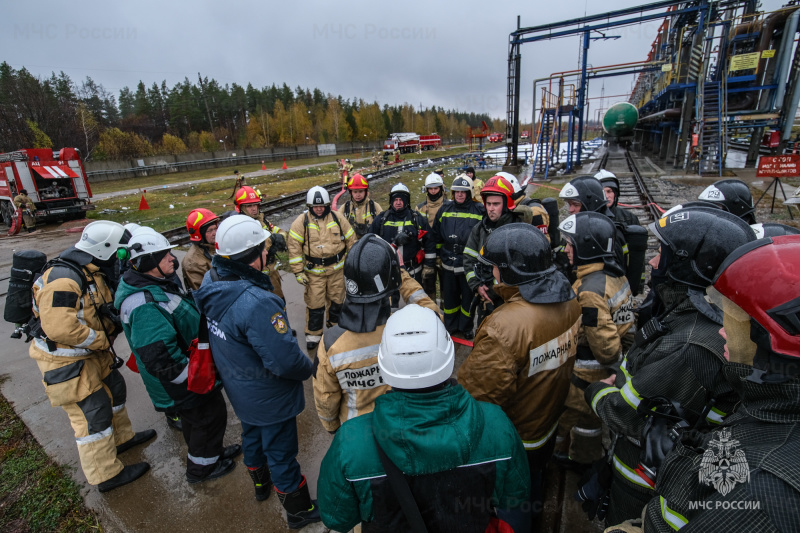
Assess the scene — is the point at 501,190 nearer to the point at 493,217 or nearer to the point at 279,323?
the point at 493,217

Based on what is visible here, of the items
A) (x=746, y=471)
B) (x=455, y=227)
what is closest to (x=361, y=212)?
(x=455, y=227)

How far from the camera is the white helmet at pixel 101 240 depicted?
9.73 feet

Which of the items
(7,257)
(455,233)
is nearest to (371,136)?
(7,257)

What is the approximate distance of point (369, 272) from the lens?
6.84ft

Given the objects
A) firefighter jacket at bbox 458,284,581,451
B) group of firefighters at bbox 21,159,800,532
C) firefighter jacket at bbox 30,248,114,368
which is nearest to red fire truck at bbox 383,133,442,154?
group of firefighters at bbox 21,159,800,532

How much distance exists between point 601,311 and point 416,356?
5.49 feet

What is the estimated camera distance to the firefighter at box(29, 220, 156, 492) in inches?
107

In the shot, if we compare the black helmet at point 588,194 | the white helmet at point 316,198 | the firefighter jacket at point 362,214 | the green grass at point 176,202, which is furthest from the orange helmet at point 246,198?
the green grass at point 176,202

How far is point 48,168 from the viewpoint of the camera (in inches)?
541

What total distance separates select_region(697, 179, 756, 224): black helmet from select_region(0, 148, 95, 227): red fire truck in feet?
61.8

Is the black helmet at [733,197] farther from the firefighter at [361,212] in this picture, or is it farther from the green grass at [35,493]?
the green grass at [35,493]

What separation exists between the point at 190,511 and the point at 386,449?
250 centimetres

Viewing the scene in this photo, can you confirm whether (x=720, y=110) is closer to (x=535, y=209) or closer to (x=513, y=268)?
(x=535, y=209)

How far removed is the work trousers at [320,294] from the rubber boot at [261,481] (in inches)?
82.1
